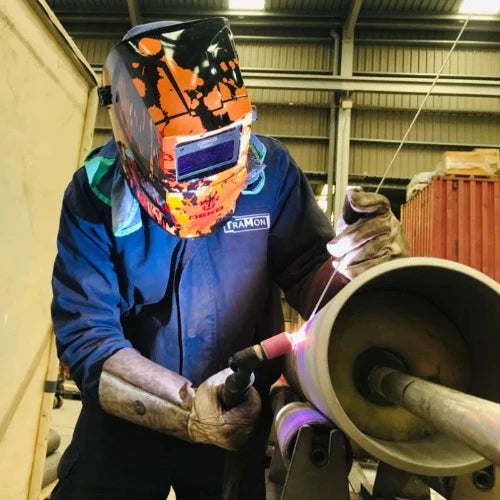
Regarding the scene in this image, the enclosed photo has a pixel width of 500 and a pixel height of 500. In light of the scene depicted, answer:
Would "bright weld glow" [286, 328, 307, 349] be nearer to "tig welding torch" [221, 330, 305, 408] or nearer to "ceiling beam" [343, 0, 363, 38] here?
"tig welding torch" [221, 330, 305, 408]

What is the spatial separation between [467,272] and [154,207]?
764mm

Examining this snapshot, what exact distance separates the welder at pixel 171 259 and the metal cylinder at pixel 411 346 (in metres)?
0.18

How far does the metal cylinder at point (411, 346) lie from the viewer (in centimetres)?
66

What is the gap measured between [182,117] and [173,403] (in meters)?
0.65

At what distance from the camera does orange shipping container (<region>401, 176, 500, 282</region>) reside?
4652 mm

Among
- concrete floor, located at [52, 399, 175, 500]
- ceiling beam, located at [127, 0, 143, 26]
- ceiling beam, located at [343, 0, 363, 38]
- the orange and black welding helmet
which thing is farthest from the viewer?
ceiling beam, located at [127, 0, 143, 26]

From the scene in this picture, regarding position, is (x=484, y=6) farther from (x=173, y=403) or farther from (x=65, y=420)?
(x=65, y=420)

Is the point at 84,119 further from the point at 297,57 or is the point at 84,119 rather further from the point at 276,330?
the point at 297,57

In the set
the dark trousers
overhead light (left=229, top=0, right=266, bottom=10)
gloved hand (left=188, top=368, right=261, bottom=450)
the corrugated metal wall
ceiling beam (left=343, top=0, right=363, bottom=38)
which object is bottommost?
the dark trousers

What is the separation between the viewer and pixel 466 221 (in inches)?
185

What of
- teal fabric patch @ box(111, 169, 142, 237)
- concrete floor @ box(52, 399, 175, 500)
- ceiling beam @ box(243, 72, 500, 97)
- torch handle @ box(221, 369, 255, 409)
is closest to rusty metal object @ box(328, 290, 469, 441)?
torch handle @ box(221, 369, 255, 409)

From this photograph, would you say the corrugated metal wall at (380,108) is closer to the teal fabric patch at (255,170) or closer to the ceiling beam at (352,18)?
the ceiling beam at (352,18)

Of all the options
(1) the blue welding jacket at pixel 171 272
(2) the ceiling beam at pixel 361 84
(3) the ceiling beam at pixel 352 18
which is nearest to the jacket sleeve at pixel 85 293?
(1) the blue welding jacket at pixel 171 272

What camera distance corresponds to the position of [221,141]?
110cm
